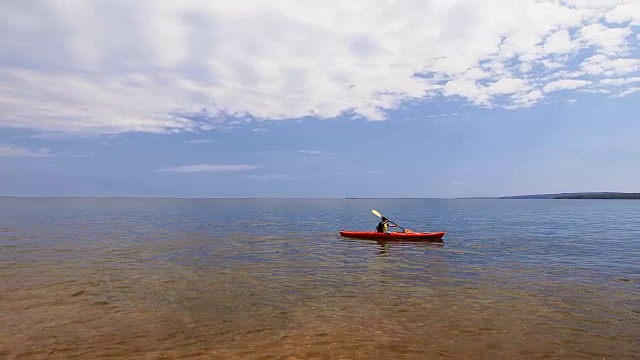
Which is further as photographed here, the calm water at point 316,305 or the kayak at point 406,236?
the kayak at point 406,236

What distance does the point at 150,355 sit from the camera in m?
10.5

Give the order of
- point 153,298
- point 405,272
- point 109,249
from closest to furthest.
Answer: point 153,298 < point 405,272 < point 109,249

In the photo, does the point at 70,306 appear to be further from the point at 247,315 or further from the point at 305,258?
the point at 305,258

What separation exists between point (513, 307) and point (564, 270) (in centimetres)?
1108

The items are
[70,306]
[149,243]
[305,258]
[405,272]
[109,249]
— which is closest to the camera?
[70,306]

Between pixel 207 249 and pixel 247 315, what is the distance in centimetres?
1954

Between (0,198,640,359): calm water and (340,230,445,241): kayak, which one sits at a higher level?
(340,230,445,241): kayak

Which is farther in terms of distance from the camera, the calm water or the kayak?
the kayak

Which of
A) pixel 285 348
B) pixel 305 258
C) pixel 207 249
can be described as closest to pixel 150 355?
pixel 285 348

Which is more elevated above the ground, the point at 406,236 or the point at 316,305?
the point at 406,236

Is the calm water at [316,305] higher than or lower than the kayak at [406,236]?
lower

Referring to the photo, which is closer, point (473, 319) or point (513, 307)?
point (473, 319)

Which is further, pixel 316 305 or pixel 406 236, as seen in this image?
pixel 406 236

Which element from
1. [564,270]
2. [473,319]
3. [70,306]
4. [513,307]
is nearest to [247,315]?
[70,306]
